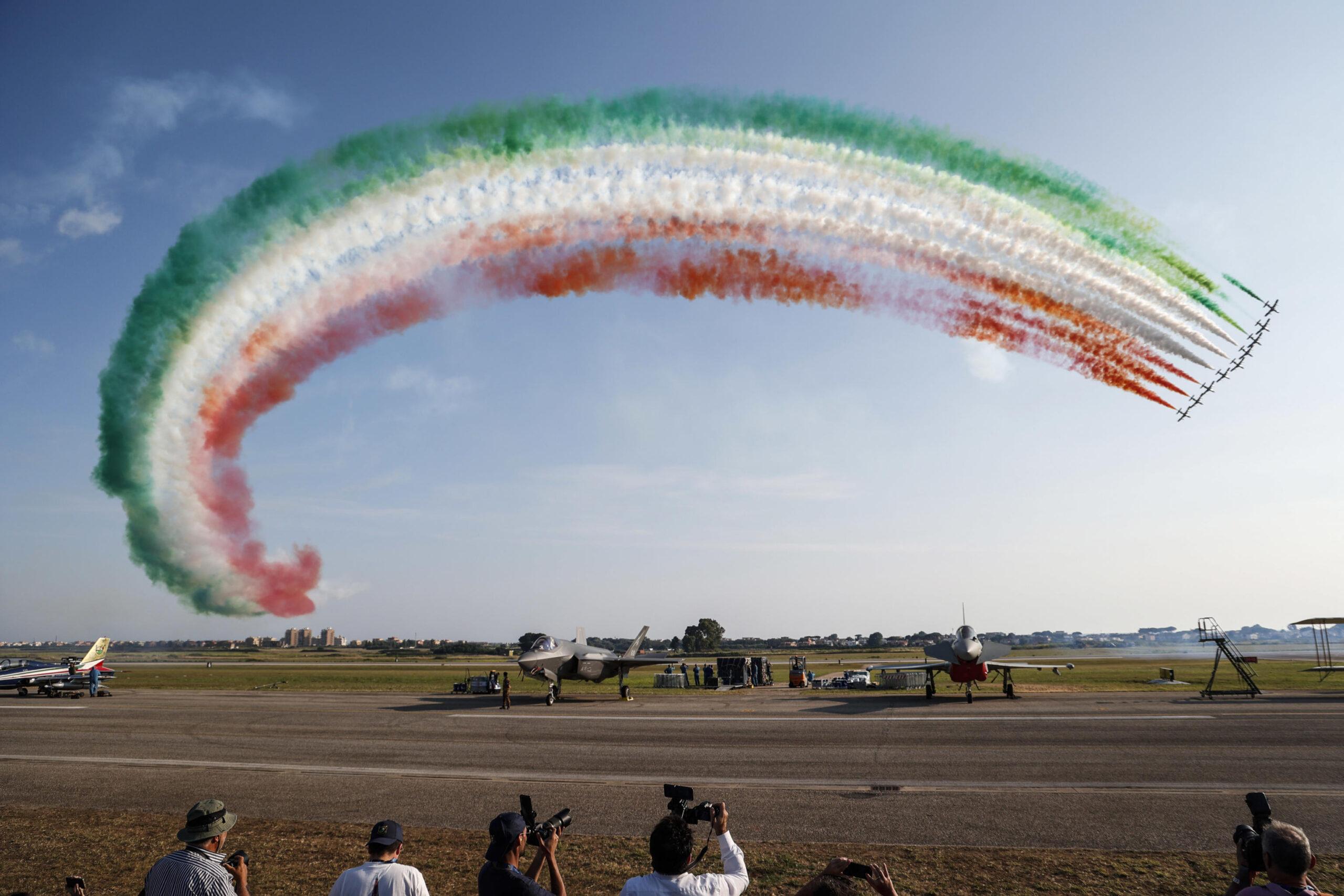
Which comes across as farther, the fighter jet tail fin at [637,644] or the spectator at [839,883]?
the fighter jet tail fin at [637,644]

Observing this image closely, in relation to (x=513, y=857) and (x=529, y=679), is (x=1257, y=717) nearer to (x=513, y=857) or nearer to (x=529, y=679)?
(x=513, y=857)

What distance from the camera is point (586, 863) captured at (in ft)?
33.6

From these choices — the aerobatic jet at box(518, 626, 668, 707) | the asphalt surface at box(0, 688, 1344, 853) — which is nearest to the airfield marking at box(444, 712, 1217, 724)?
the asphalt surface at box(0, 688, 1344, 853)

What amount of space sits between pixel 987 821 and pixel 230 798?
50.4 feet

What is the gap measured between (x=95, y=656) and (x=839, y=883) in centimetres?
6017

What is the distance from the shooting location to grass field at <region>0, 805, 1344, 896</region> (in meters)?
9.26

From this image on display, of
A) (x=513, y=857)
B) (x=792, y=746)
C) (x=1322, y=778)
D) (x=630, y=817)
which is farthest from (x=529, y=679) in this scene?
(x=513, y=857)

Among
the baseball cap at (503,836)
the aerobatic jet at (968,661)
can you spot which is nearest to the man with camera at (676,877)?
the baseball cap at (503,836)

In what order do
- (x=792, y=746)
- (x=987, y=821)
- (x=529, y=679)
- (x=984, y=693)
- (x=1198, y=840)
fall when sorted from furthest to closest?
(x=529, y=679)
(x=984, y=693)
(x=792, y=746)
(x=987, y=821)
(x=1198, y=840)

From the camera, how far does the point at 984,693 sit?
116ft

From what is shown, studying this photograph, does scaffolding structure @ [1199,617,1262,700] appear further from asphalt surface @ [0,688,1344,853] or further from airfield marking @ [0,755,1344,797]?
airfield marking @ [0,755,1344,797]

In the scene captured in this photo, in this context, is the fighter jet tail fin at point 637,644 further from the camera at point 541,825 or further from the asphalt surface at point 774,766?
the camera at point 541,825

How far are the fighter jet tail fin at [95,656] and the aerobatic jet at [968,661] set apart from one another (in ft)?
163

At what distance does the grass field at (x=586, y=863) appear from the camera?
926 cm
